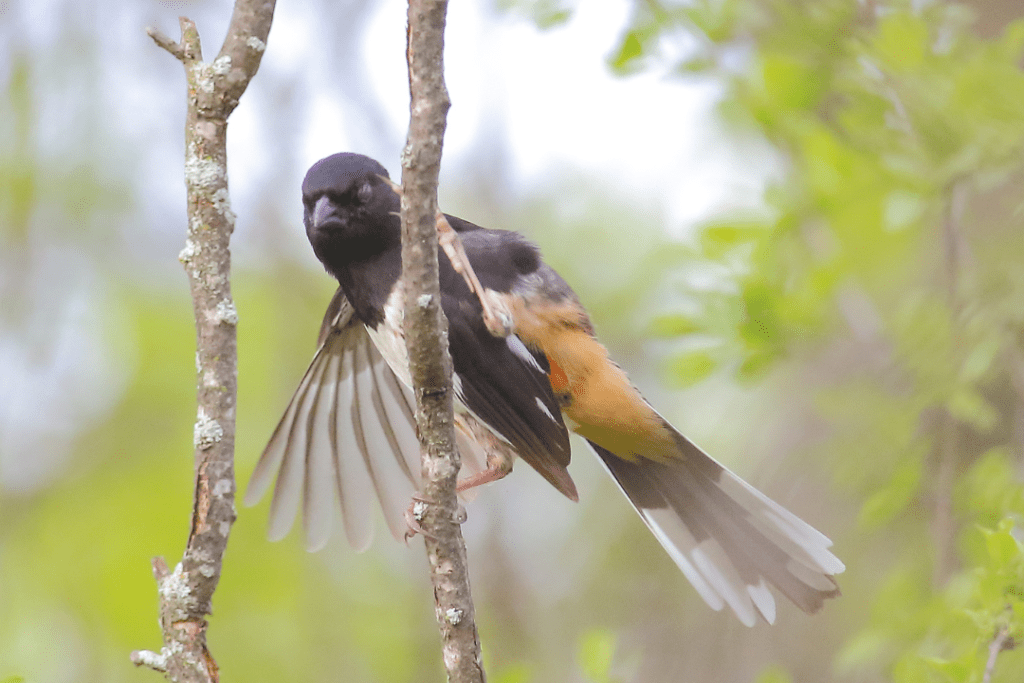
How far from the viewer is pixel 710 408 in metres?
6.04

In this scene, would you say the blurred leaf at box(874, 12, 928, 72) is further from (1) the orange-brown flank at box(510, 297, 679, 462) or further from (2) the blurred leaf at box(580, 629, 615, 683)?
(2) the blurred leaf at box(580, 629, 615, 683)

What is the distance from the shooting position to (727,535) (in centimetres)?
357

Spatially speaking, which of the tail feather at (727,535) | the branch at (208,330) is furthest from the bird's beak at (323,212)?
the tail feather at (727,535)

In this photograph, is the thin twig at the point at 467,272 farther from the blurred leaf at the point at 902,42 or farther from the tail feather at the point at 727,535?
the blurred leaf at the point at 902,42

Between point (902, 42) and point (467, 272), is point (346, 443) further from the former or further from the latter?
point (902, 42)

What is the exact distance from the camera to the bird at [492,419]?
289 cm

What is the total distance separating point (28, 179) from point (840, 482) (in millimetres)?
4627

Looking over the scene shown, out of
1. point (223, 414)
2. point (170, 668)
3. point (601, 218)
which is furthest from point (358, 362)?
point (601, 218)

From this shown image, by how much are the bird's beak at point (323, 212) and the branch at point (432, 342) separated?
4.22 feet

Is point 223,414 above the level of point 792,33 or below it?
below

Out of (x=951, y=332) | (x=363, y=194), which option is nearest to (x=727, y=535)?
(x=951, y=332)

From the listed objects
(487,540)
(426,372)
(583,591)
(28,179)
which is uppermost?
(28,179)

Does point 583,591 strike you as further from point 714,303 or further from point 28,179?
point 28,179

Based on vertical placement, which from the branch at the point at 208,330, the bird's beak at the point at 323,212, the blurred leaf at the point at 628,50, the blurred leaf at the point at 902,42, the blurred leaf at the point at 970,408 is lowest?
the blurred leaf at the point at 970,408
